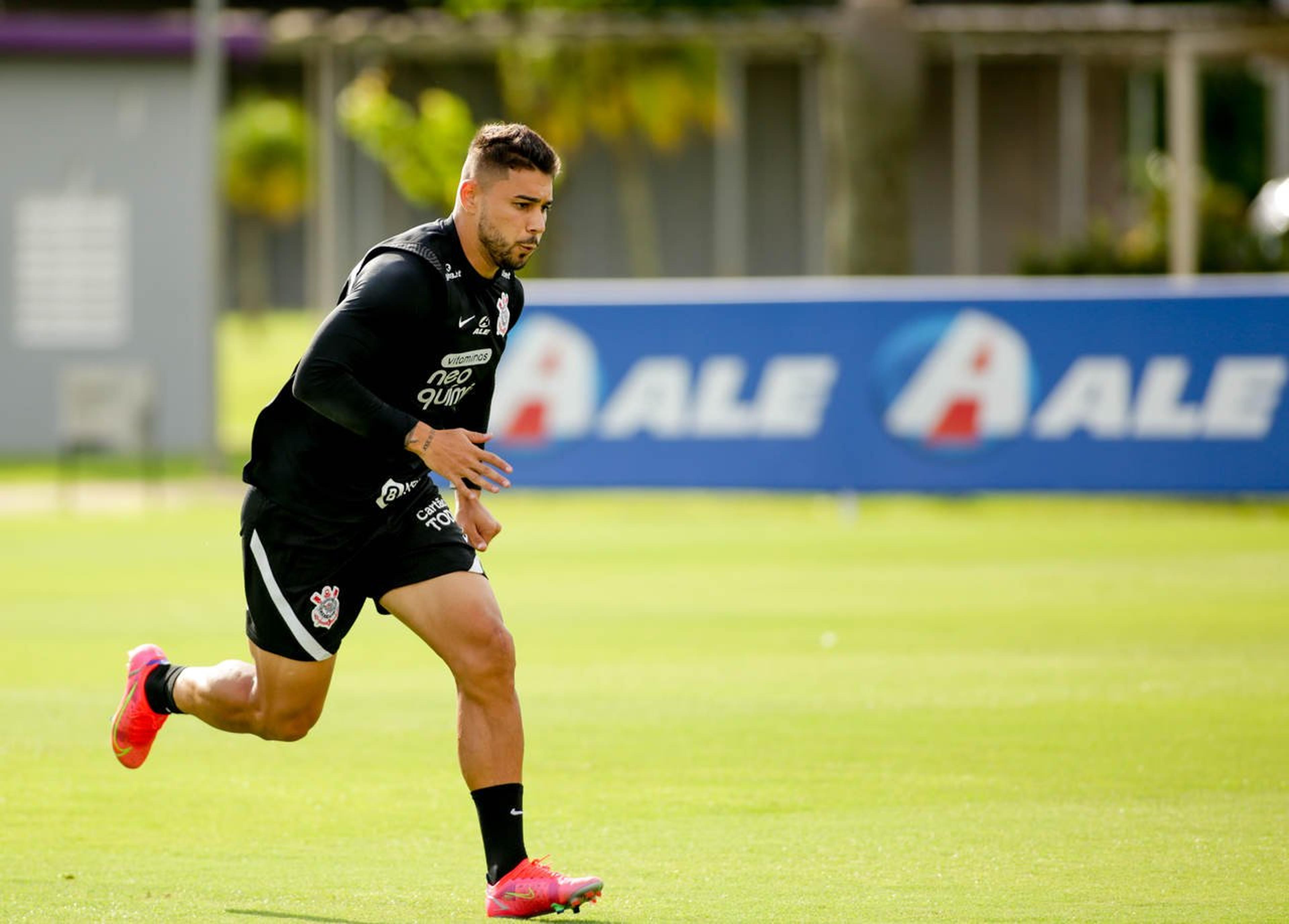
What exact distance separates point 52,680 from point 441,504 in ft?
15.8

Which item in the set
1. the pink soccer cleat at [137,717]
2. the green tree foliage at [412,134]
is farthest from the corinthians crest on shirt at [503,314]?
the green tree foliage at [412,134]

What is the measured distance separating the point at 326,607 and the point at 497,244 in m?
1.21

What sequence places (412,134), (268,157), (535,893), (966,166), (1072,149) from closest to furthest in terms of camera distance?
(535,893)
(412,134)
(966,166)
(1072,149)
(268,157)

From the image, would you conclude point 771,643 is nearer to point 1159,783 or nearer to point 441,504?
point 1159,783

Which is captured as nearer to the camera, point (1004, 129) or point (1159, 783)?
point (1159, 783)

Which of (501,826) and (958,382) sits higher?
(958,382)

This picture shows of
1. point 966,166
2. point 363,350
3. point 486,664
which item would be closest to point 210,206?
point 966,166

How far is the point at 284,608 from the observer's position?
6758mm

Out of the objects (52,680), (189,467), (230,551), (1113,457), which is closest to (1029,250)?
(1113,457)

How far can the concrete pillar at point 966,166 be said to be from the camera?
119 ft

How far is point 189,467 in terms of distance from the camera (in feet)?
88.4

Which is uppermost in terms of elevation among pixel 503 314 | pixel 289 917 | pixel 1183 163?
pixel 1183 163

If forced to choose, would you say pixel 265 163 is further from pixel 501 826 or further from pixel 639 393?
pixel 501 826

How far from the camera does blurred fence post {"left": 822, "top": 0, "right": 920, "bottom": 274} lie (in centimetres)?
2419
